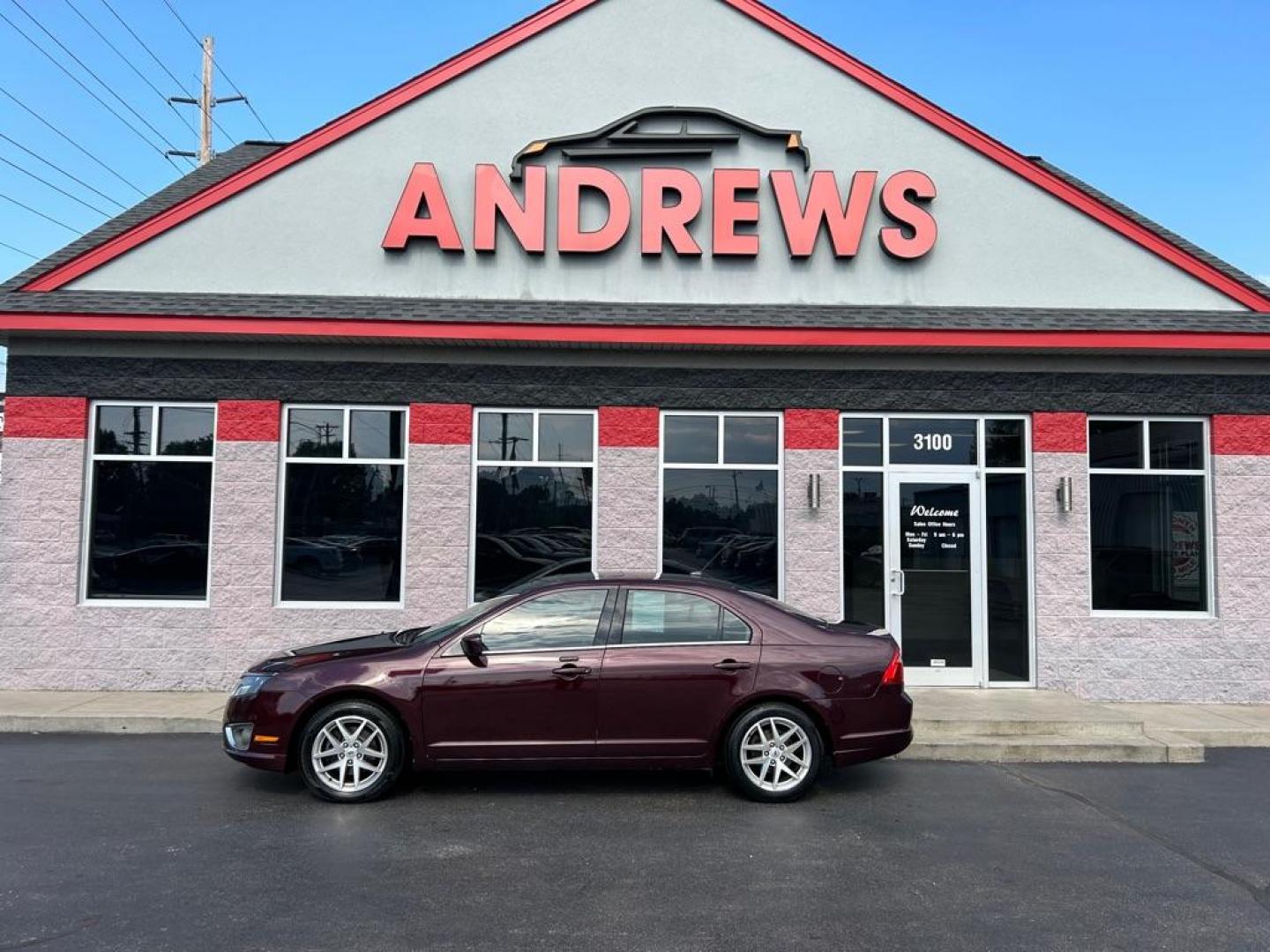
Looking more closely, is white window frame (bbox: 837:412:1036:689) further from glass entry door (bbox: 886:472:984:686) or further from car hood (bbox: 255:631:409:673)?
car hood (bbox: 255:631:409:673)

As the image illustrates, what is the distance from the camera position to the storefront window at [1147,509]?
10320 mm

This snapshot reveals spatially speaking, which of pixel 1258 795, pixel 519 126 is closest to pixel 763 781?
pixel 1258 795

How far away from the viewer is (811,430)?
1030 cm

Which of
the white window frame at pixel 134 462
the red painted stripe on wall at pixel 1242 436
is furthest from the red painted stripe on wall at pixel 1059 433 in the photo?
the white window frame at pixel 134 462

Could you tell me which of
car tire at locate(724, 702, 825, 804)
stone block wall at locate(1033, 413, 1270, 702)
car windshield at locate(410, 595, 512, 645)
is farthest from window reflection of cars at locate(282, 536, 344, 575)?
stone block wall at locate(1033, 413, 1270, 702)

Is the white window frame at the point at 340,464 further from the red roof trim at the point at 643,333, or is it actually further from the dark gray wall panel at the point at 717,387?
the red roof trim at the point at 643,333

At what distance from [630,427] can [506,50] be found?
4462mm

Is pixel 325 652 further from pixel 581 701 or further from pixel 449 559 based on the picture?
pixel 449 559

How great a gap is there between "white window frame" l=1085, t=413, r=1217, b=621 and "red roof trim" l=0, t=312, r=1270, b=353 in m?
0.94

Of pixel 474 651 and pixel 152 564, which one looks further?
pixel 152 564

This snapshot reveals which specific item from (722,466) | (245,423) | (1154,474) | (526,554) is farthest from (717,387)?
(245,423)

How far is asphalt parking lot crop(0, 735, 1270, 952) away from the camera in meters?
4.40

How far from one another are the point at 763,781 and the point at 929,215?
6674 millimetres

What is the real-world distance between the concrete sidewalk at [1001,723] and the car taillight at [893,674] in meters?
1.58
